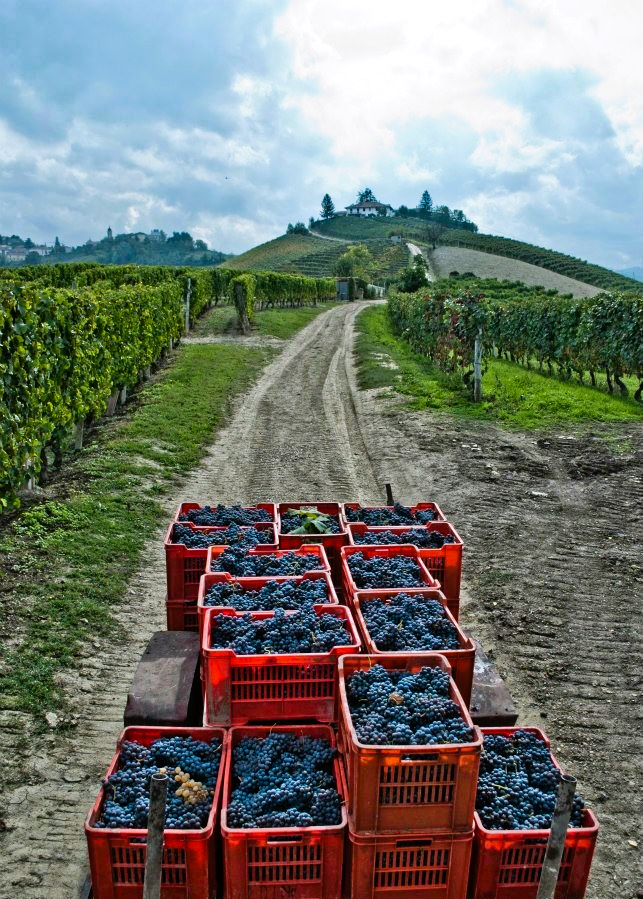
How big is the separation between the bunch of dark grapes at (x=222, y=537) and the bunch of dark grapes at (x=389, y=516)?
107cm

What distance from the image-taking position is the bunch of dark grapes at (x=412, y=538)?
6.10m

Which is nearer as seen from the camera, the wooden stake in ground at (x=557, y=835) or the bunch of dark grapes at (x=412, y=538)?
the wooden stake in ground at (x=557, y=835)

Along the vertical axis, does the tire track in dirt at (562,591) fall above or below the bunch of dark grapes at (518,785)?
below

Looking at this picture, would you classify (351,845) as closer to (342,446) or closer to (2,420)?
(2,420)

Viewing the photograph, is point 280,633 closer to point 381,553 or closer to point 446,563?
point 381,553

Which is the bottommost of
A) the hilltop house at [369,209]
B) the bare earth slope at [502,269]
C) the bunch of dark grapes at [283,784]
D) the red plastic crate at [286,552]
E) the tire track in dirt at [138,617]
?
the tire track in dirt at [138,617]

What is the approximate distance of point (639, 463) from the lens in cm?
1330

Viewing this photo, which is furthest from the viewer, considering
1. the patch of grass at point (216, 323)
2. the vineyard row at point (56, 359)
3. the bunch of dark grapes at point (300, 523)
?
the patch of grass at point (216, 323)

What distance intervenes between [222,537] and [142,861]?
2960 mm

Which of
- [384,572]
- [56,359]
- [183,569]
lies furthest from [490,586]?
[56,359]

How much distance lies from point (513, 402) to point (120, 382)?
1035 cm

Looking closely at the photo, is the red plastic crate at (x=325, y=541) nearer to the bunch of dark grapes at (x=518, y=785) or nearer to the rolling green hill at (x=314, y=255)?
the bunch of dark grapes at (x=518, y=785)

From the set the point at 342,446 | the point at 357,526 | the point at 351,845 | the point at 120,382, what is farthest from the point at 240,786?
the point at 120,382

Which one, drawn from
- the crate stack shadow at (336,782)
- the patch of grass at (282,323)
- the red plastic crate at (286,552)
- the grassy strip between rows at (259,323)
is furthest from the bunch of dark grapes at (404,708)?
the patch of grass at (282,323)
